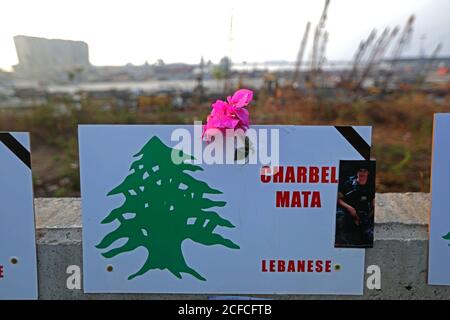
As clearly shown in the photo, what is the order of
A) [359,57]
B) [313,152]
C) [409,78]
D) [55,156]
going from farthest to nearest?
[409,78] → [359,57] → [55,156] → [313,152]

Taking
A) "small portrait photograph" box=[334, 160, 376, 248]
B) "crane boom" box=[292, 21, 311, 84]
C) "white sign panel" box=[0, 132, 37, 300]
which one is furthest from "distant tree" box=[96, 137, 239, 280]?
"crane boom" box=[292, 21, 311, 84]

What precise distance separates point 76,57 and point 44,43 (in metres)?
0.57

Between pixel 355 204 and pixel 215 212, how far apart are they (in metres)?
0.49

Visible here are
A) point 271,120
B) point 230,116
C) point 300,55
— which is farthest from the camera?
point 300,55

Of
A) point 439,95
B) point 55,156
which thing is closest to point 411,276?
point 55,156

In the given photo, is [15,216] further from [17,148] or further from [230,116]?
[230,116]

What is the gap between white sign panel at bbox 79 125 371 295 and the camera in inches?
50.2

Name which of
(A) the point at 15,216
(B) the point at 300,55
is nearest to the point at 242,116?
(A) the point at 15,216

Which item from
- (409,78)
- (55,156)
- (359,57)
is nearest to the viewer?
(55,156)

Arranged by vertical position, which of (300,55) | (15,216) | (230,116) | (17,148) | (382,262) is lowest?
(382,262)

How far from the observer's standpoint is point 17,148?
4.28ft

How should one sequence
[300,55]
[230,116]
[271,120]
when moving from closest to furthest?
[230,116]
[271,120]
[300,55]

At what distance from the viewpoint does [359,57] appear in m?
4.51

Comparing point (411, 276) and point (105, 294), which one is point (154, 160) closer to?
point (105, 294)
